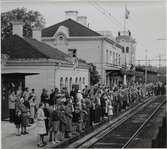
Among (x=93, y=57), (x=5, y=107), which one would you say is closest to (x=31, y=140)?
(x=5, y=107)

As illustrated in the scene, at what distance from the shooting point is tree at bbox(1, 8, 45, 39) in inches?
1909

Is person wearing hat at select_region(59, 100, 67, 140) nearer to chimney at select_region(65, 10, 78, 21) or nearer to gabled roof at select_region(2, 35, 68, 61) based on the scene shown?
gabled roof at select_region(2, 35, 68, 61)

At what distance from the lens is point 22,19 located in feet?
167

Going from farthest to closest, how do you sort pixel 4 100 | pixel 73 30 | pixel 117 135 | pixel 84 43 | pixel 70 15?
pixel 70 15 → pixel 73 30 → pixel 84 43 → pixel 4 100 → pixel 117 135

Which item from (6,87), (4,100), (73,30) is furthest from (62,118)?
(73,30)

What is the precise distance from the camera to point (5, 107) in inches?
821

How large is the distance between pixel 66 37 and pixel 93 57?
344 centimetres

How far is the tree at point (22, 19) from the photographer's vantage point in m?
48.5

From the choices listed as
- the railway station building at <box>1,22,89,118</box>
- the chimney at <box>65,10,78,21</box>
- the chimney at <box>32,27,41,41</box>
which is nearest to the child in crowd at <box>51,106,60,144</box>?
the railway station building at <box>1,22,89,118</box>

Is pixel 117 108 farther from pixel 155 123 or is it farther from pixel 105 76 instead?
pixel 105 76

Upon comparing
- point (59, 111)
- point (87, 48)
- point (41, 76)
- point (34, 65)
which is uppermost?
point (87, 48)

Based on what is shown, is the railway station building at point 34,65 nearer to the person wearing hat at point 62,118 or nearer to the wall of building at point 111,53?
the person wearing hat at point 62,118

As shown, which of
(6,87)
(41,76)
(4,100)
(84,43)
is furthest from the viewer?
(84,43)

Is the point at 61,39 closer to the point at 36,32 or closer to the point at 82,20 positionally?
the point at 82,20
